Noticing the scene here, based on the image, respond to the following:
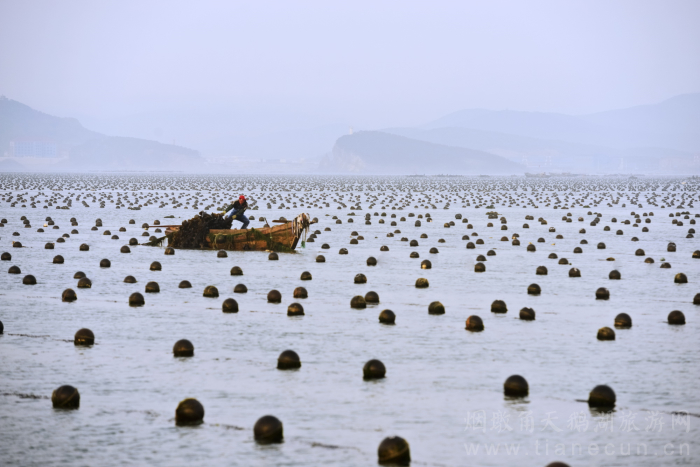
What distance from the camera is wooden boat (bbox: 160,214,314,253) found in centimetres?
2884

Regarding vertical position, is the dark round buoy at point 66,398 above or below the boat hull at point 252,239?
below

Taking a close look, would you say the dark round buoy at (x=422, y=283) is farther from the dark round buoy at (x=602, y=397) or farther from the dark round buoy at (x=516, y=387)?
the dark round buoy at (x=602, y=397)

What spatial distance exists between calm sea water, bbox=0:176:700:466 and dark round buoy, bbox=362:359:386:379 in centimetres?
17

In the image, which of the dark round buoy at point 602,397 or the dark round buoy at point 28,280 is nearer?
the dark round buoy at point 602,397

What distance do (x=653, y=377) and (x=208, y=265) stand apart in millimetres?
15993

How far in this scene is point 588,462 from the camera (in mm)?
8594

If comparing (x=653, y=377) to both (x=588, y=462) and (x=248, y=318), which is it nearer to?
(x=588, y=462)

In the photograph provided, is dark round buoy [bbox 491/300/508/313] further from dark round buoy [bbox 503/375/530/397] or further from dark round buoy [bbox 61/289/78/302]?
dark round buoy [bbox 61/289/78/302]

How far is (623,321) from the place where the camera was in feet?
51.8

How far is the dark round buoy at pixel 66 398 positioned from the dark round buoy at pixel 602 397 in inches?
244

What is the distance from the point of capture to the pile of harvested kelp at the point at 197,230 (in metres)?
29.8

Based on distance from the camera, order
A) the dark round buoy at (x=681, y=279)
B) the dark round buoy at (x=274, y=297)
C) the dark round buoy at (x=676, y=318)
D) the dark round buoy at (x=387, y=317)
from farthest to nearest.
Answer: the dark round buoy at (x=681, y=279)
the dark round buoy at (x=274, y=297)
the dark round buoy at (x=676, y=318)
the dark round buoy at (x=387, y=317)

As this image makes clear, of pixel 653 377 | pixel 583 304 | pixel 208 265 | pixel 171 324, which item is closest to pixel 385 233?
pixel 208 265

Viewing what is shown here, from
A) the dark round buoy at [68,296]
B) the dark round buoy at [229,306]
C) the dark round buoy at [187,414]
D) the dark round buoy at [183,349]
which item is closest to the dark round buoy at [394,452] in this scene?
the dark round buoy at [187,414]
